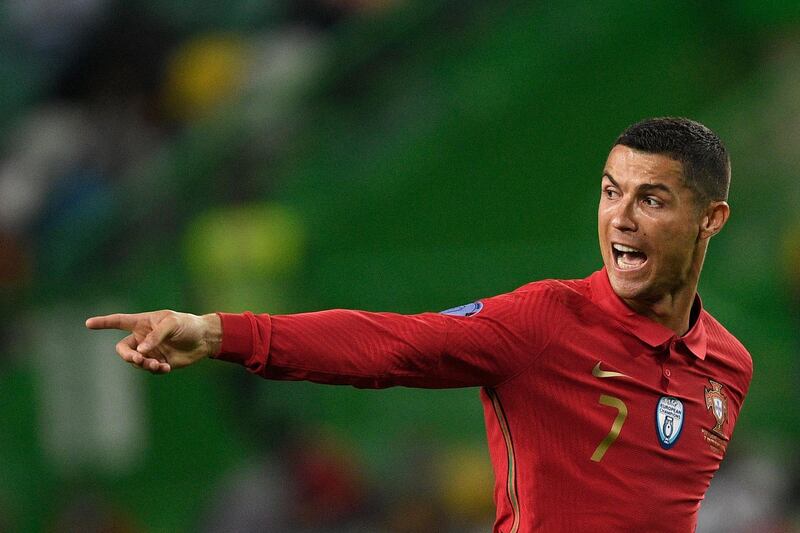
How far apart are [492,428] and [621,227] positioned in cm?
68

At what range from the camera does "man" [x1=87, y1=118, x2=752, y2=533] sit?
11.0 feet

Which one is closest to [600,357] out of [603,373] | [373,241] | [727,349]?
[603,373]

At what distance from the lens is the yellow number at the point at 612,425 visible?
3648 millimetres

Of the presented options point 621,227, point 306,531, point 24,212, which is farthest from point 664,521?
point 24,212

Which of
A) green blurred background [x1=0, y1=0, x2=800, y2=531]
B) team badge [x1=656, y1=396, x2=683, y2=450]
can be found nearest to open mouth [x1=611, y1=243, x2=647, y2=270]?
team badge [x1=656, y1=396, x2=683, y2=450]

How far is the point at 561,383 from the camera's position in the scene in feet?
11.9

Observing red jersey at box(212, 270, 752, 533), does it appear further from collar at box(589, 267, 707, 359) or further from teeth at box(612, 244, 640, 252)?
teeth at box(612, 244, 640, 252)

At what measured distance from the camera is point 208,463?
27.4 ft

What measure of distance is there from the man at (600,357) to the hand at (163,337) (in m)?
0.04

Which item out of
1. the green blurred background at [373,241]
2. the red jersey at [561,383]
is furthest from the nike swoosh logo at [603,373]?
the green blurred background at [373,241]

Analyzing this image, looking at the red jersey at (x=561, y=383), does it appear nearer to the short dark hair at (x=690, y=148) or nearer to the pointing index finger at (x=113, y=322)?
the pointing index finger at (x=113, y=322)

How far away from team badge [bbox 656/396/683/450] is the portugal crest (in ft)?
0.53

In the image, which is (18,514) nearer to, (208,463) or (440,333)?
(208,463)

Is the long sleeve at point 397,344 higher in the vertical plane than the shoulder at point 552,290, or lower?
lower
